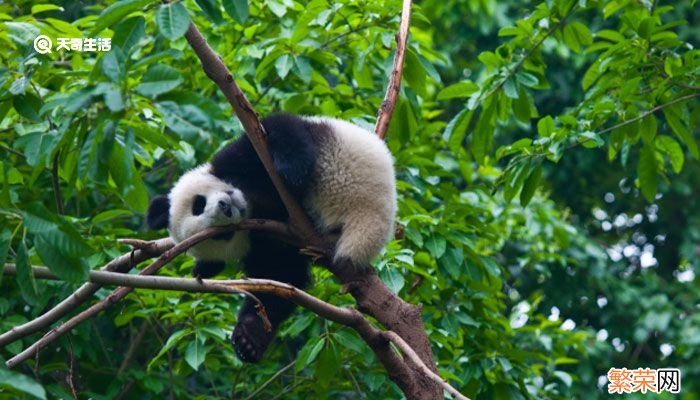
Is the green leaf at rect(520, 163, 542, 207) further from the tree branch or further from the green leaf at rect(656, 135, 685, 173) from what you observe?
the tree branch

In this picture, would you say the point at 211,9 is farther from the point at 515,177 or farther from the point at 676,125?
the point at 676,125

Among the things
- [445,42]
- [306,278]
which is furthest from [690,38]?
[306,278]

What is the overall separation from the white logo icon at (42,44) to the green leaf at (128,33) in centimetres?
103

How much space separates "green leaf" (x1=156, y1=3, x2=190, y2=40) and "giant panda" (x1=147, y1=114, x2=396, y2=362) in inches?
49.7

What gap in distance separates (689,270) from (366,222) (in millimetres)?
8090

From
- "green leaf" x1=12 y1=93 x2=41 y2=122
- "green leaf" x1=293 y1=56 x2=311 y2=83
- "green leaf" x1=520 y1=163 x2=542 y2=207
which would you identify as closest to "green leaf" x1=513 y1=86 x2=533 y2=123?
"green leaf" x1=520 y1=163 x2=542 y2=207

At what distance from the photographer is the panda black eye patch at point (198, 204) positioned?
3.93 m

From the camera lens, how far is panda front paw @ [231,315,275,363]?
13.2 ft

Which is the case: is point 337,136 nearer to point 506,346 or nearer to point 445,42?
point 506,346

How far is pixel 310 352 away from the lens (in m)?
3.92

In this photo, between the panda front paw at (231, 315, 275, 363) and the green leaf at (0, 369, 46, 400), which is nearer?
the green leaf at (0, 369, 46, 400)

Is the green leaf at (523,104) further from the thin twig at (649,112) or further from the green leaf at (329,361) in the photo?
the green leaf at (329,361)

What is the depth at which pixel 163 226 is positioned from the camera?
4.08 meters

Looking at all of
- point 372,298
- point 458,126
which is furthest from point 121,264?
point 458,126
